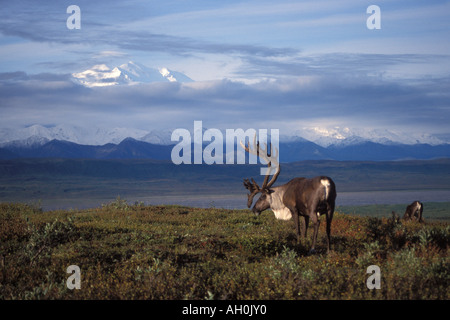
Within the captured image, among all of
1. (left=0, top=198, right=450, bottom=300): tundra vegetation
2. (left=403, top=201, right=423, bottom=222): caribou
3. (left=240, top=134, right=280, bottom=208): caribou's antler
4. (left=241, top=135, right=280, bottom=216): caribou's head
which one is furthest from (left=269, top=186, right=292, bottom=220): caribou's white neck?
(left=403, top=201, right=423, bottom=222): caribou

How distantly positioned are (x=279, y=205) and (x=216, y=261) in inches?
192

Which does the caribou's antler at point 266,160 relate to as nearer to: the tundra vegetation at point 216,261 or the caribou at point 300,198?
the caribou at point 300,198

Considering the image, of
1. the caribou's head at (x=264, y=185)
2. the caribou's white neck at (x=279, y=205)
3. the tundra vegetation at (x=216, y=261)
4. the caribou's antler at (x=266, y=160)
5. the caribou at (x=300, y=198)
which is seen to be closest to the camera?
the tundra vegetation at (x=216, y=261)

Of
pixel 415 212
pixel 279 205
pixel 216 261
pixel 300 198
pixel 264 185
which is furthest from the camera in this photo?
pixel 415 212

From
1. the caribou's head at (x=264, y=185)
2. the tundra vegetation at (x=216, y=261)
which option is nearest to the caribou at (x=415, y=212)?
the tundra vegetation at (x=216, y=261)

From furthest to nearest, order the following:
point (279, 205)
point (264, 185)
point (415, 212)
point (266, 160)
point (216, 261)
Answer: point (415, 212), point (266, 160), point (264, 185), point (279, 205), point (216, 261)

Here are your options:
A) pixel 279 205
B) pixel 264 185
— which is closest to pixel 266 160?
pixel 264 185

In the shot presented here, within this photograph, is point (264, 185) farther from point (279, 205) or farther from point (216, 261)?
point (216, 261)

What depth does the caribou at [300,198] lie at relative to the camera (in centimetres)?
1470

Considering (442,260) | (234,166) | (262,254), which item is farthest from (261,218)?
(234,166)

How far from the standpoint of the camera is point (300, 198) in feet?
51.1

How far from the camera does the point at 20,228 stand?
16953 mm

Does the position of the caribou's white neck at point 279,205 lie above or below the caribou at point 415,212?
above
